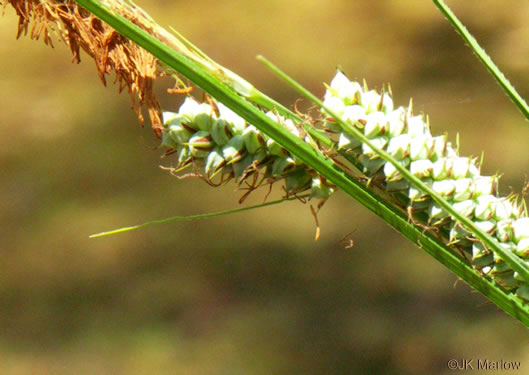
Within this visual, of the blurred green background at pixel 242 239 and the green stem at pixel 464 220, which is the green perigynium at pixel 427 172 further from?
the blurred green background at pixel 242 239

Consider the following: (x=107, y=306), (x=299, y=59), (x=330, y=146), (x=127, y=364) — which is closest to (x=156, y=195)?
(x=107, y=306)

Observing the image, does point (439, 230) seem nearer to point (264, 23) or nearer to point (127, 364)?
point (127, 364)

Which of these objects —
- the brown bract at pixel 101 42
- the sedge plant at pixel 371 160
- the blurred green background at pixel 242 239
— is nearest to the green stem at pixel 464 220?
the sedge plant at pixel 371 160

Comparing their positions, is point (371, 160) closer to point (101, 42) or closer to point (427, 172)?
point (427, 172)

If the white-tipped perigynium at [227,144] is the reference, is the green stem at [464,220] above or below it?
above

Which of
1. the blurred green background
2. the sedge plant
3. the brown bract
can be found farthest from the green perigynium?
the blurred green background

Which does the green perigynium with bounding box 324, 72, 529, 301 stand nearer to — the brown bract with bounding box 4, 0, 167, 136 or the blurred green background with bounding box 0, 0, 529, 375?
the brown bract with bounding box 4, 0, 167, 136
